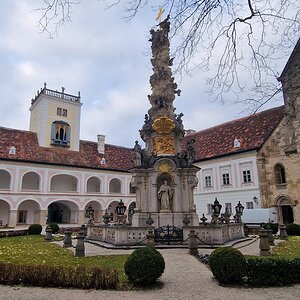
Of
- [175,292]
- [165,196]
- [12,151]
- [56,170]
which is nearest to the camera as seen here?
A: [175,292]

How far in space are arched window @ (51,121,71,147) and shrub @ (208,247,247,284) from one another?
130 ft

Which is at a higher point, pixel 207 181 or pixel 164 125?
pixel 164 125

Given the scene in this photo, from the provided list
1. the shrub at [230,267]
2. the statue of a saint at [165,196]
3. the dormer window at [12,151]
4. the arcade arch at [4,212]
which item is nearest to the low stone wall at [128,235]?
the statue of a saint at [165,196]

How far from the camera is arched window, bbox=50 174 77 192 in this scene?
141 ft

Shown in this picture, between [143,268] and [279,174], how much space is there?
2744 cm

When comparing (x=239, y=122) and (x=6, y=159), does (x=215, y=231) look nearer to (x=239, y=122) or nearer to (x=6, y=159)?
(x=239, y=122)

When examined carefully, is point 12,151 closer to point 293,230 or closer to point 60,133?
point 60,133

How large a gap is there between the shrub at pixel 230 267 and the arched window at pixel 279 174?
2584 centimetres

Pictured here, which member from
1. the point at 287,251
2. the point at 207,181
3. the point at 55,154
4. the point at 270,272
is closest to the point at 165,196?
the point at 287,251

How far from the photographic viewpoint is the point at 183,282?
26.8ft

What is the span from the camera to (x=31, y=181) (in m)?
41.8

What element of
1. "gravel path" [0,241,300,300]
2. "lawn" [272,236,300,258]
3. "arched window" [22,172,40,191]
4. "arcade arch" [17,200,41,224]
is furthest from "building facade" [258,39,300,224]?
"arched window" [22,172,40,191]

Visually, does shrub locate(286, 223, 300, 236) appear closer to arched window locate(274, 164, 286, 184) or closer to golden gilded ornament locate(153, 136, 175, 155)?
arched window locate(274, 164, 286, 184)

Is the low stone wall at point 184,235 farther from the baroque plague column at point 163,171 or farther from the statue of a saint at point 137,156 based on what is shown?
the statue of a saint at point 137,156
